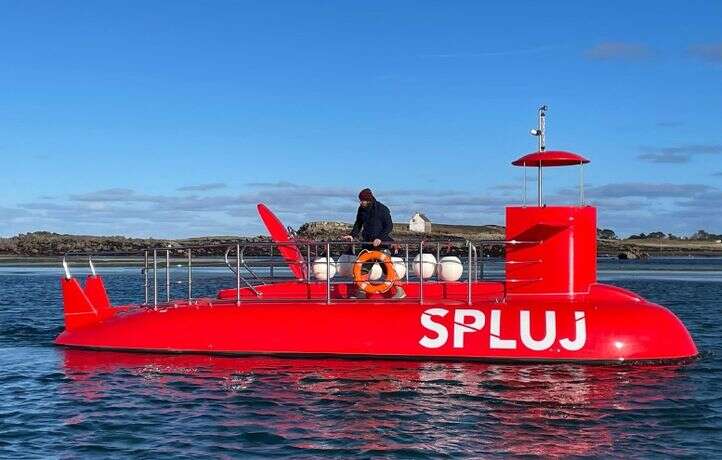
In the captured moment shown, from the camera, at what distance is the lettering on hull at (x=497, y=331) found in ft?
45.8

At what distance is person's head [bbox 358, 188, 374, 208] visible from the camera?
1591 centimetres

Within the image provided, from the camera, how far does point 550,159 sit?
1497cm

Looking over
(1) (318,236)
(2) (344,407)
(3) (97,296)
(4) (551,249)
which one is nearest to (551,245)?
(4) (551,249)

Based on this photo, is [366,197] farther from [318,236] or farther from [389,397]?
[318,236]

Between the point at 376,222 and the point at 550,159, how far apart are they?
3.21m

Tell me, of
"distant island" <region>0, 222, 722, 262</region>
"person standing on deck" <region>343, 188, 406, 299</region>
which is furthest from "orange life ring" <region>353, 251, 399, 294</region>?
"distant island" <region>0, 222, 722, 262</region>

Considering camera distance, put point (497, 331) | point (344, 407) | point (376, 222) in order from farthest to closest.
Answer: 1. point (376, 222)
2. point (497, 331)
3. point (344, 407)

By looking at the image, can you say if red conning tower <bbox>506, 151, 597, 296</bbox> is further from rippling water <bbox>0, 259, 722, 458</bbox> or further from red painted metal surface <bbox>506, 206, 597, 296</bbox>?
rippling water <bbox>0, 259, 722, 458</bbox>

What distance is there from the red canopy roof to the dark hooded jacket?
2.45 m

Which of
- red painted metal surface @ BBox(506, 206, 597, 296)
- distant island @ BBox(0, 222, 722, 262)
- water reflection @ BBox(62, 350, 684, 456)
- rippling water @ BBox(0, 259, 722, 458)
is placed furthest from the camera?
distant island @ BBox(0, 222, 722, 262)

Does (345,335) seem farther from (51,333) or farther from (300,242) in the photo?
(51,333)

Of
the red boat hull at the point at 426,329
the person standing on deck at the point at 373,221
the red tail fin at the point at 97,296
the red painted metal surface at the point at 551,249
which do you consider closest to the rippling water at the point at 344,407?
the red boat hull at the point at 426,329

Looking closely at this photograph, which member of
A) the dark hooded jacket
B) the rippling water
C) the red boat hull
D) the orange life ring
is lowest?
the rippling water

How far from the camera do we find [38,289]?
34656 mm
